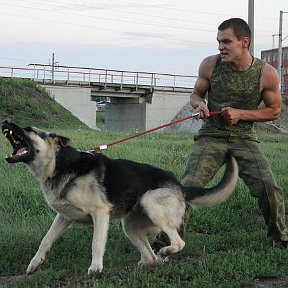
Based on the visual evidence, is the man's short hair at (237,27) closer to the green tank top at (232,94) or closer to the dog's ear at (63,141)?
the green tank top at (232,94)

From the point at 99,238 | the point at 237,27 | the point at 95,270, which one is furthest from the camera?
the point at 237,27

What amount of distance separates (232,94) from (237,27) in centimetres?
71

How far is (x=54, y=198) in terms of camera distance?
517 centimetres

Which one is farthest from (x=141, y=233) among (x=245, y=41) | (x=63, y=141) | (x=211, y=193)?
(x=245, y=41)

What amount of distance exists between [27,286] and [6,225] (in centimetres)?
237

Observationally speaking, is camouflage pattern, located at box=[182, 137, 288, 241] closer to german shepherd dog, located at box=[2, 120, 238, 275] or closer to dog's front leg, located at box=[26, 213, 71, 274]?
german shepherd dog, located at box=[2, 120, 238, 275]

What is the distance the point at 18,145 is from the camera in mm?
5039

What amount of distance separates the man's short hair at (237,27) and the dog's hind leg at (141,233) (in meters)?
2.06

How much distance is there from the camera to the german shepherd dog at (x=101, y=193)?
5129 mm

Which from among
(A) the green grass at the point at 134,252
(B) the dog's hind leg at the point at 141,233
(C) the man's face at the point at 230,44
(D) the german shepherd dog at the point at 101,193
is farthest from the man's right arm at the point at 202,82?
(A) the green grass at the point at 134,252

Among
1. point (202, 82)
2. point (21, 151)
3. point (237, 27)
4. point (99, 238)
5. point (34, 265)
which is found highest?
point (237, 27)

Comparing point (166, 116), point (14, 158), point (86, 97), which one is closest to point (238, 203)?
point (14, 158)

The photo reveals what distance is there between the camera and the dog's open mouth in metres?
4.89

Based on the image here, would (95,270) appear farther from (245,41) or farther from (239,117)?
(245,41)
